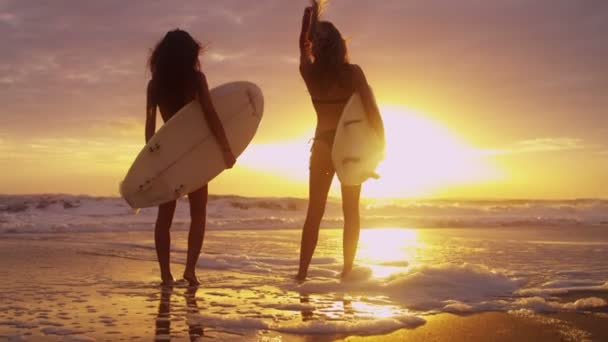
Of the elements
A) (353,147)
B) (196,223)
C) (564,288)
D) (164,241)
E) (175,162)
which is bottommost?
(564,288)

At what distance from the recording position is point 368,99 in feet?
14.8

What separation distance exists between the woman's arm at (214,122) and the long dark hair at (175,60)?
0.12 metres

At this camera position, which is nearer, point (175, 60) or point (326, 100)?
point (175, 60)

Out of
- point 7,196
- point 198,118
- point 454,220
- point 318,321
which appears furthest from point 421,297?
point 7,196

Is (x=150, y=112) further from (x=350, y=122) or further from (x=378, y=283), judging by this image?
(x=378, y=283)

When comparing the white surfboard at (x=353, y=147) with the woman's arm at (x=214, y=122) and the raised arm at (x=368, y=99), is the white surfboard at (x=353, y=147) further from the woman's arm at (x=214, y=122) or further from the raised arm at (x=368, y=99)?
the woman's arm at (x=214, y=122)

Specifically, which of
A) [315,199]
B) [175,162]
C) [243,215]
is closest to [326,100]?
[315,199]

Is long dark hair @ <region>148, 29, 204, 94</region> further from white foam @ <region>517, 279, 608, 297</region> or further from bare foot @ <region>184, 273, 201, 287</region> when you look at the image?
white foam @ <region>517, 279, 608, 297</region>

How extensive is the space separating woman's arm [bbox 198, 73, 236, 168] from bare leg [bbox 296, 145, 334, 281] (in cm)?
62

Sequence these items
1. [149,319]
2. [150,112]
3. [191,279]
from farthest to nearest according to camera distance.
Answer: [150,112] → [191,279] → [149,319]

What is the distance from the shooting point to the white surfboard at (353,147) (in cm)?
448

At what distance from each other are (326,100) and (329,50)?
0.38m

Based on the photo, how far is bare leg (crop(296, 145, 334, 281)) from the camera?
181 inches

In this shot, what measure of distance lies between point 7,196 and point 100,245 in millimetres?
13637
